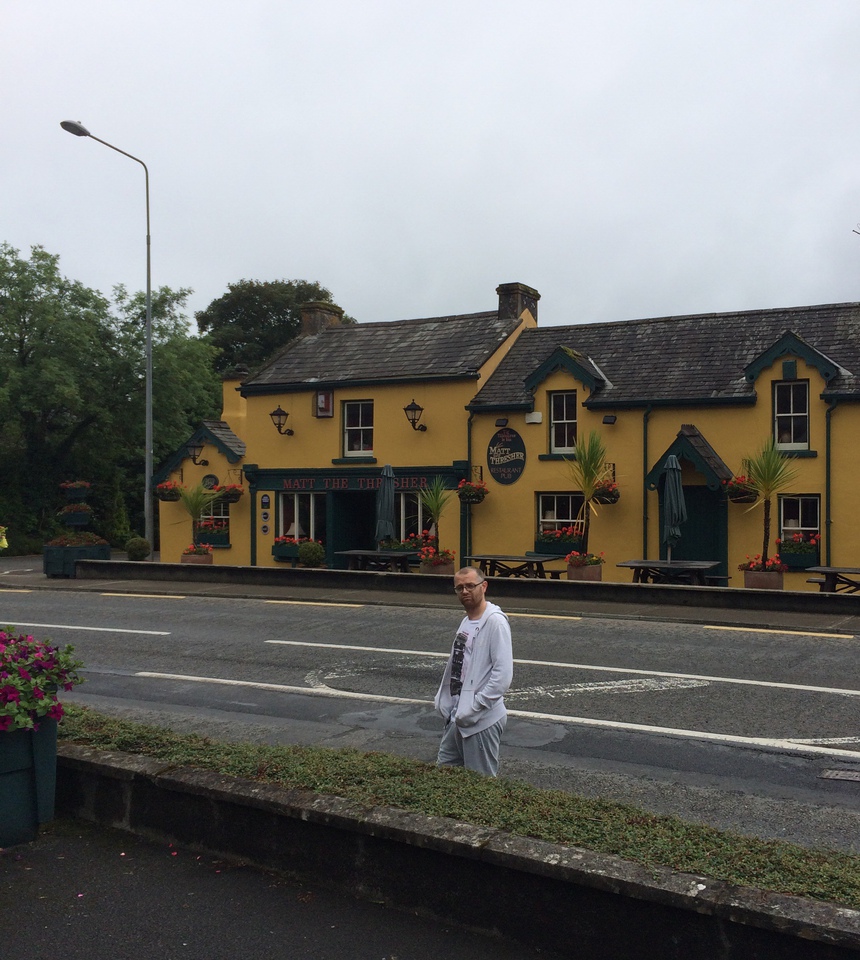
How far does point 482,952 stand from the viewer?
4.23 m

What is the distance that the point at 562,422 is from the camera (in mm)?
24797

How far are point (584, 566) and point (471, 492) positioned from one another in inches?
165

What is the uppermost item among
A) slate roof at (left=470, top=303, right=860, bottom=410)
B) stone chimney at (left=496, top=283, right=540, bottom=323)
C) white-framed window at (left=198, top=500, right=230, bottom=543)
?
stone chimney at (left=496, top=283, right=540, bottom=323)

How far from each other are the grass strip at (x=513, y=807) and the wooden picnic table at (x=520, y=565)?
52.4ft

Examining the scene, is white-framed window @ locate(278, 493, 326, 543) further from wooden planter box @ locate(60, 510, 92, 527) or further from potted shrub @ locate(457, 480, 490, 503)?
wooden planter box @ locate(60, 510, 92, 527)

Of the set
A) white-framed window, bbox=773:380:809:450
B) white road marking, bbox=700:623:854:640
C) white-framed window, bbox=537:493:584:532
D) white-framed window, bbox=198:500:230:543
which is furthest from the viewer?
white-framed window, bbox=198:500:230:543

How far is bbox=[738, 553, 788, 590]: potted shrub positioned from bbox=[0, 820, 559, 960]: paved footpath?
17.1 meters

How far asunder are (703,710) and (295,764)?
509 cm

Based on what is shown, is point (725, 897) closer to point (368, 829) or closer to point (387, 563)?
point (368, 829)

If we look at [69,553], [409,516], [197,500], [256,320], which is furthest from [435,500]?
[256,320]

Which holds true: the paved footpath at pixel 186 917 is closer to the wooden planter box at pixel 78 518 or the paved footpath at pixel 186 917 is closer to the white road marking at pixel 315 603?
the white road marking at pixel 315 603

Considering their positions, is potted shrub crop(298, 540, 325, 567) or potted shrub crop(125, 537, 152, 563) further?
potted shrub crop(125, 537, 152, 563)

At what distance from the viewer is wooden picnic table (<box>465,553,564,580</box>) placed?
2220 cm

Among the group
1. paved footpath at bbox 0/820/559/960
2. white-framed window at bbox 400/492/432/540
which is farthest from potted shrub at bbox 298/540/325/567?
paved footpath at bbox 0/820/559/960
